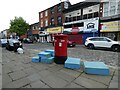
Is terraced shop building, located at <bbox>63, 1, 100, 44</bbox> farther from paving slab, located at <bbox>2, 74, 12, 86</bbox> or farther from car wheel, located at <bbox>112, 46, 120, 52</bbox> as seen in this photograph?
paving slab, located at <bbox>2, 74, 12, 86</bbox>

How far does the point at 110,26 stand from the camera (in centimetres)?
1759

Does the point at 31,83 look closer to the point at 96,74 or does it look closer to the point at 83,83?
the point at 83,83

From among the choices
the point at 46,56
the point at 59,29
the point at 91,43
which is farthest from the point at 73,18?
the point at 46,56

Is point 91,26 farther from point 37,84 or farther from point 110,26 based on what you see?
point 37,84

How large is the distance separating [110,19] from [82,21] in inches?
226

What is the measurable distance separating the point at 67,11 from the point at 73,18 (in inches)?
101

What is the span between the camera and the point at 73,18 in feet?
79.9

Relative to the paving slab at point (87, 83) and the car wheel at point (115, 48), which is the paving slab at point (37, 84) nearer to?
the paving slab at point (87, 83)

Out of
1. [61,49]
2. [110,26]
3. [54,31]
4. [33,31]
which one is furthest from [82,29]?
[33,31]

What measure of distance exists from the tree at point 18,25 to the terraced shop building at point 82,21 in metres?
18.2

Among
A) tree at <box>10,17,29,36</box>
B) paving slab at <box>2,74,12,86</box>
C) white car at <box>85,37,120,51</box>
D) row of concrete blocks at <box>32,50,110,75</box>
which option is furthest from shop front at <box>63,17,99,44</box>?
tree at <box>10,17,29,36</box>

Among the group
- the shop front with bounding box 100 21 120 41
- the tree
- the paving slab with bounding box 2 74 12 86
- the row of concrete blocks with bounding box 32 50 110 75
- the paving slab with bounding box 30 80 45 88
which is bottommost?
the paving slab with bounding box 30 80 45 88

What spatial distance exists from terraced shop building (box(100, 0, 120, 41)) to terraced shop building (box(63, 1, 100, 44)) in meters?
1.01

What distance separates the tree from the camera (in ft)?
122
